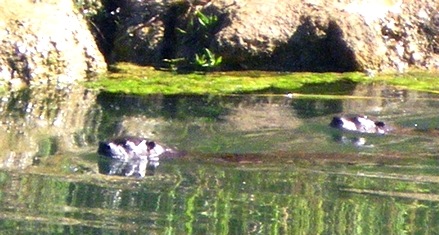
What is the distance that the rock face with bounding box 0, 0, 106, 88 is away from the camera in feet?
39.5

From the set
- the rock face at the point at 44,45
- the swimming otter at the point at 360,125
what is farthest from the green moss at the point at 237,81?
the swimming otter at the point at 360,125

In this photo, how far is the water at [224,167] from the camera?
19.6ft

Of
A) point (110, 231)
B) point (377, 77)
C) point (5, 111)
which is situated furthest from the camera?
point (377, 77)

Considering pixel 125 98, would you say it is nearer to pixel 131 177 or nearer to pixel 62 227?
pixel 131 177

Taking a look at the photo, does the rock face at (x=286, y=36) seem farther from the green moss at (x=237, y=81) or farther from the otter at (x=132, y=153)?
the otter at (x=132, y=153)

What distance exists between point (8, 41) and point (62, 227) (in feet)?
22.2

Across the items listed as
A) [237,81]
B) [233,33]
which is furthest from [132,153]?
[233,33]

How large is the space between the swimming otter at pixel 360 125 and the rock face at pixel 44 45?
397 cm

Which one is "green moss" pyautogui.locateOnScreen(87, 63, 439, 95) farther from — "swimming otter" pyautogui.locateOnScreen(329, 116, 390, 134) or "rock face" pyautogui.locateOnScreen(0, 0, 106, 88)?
"swimming otter" pyautogui.locateOnScreen(329, 116, 390, 134)

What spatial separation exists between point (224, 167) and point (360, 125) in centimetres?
213

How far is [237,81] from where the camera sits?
1216 cm

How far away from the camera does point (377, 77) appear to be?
1295 cm

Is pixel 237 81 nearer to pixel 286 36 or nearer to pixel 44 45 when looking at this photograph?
pixel 286 36

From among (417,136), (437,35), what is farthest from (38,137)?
(437,35)
